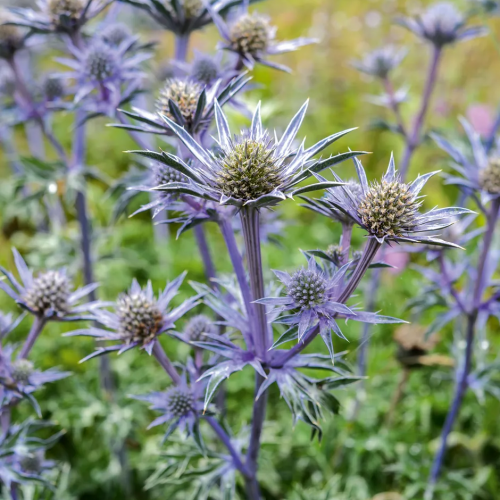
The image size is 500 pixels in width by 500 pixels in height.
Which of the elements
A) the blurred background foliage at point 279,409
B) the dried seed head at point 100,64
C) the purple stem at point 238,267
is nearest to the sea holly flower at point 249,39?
the blurred background foliage at point 279,409

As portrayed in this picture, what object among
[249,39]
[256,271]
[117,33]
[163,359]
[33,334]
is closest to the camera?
[256,271]

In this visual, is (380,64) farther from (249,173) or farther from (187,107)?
(249,173)

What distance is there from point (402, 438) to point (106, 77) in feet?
6.59

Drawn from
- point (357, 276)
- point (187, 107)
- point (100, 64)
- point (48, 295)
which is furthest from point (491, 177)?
point (48, 295)

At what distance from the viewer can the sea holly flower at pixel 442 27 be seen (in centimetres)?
219

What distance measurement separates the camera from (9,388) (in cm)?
144

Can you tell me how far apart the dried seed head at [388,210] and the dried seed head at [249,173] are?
0.20 metres

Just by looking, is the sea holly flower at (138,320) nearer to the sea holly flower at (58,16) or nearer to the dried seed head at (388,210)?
the dried seed head at (388,210)

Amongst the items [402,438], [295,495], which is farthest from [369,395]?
[295,495]

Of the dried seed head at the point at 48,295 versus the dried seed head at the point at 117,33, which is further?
the dried seed head at the point at 117,33

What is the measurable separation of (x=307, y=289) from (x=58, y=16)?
4.52 feet

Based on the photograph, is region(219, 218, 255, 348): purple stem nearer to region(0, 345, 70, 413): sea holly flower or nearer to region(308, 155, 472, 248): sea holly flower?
region(308, 155, 472, 248): sea holly flower

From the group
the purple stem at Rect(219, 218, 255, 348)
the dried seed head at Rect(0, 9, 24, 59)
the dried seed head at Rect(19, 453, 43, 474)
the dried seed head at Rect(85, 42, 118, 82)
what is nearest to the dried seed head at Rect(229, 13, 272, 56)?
the dried seed head at Rect(85, 42, 118, 82)

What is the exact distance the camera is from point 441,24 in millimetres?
2193
